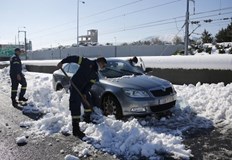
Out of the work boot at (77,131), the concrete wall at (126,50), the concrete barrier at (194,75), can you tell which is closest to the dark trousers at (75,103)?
the work boot at (77,131)

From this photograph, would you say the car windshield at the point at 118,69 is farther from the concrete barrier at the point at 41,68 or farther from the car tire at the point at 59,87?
the concrete barrier at the point at 41,68

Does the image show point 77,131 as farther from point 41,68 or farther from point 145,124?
point 41,68

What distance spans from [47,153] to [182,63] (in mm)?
9607

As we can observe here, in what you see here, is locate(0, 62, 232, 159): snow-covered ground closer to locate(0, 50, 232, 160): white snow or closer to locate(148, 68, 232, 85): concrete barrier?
locate(0, 50, 232, 160): white snow

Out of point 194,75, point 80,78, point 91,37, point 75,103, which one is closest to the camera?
point 75,103

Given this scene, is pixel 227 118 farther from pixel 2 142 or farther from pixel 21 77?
pixel 21 77

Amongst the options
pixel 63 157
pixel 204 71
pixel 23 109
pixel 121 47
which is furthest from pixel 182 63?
pixel 121 47

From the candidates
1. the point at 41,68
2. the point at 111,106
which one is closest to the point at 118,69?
the point at 111,106

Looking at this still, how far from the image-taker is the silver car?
7027mm

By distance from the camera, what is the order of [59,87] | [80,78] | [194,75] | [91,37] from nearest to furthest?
[80,78], [59,87], [194,75], [91,37]

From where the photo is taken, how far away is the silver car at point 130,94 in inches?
277

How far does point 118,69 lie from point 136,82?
4.09 ft

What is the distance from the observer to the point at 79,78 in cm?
659

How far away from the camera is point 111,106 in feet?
24.4
